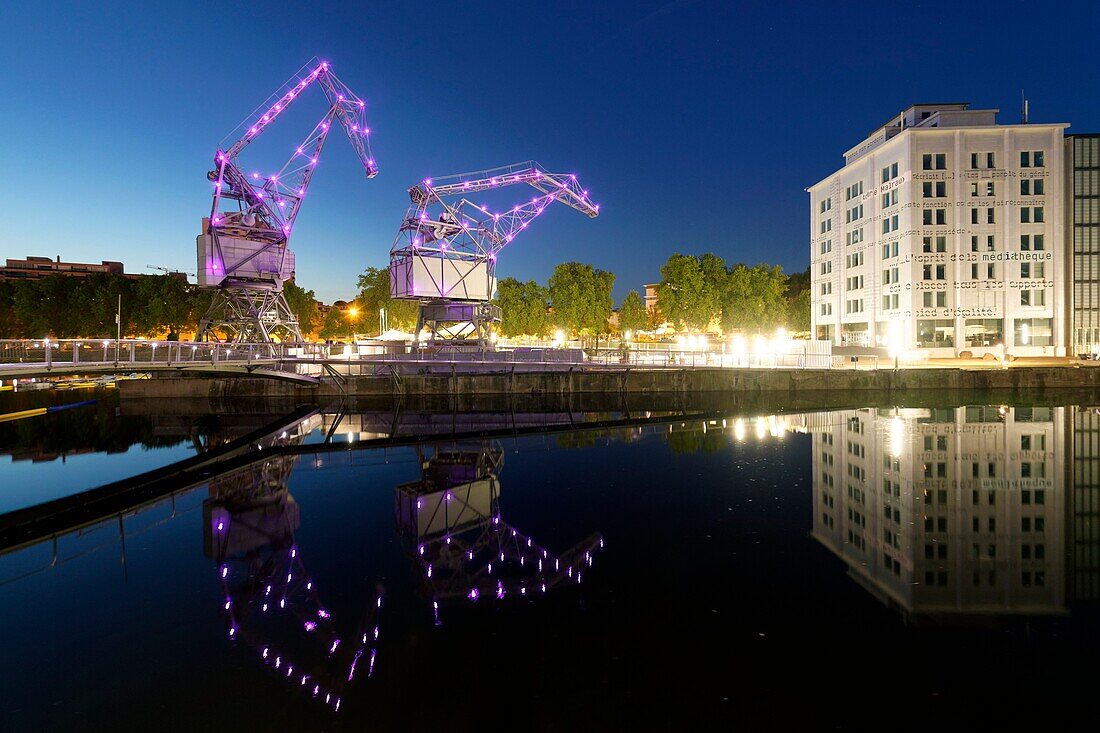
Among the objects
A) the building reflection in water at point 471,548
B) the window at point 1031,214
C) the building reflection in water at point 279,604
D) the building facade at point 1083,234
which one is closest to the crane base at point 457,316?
the building reflection in water at point 471,548

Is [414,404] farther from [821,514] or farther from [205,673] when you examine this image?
[205,673]

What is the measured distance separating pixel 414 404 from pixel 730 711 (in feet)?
111

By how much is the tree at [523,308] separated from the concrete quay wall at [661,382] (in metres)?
36.7

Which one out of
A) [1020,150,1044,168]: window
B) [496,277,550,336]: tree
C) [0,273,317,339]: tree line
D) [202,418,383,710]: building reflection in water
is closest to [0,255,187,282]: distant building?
[0,273,317,339]: tree line

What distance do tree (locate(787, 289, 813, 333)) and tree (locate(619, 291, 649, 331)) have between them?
20.1 metres

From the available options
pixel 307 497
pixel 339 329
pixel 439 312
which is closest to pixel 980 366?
pixel 439 312

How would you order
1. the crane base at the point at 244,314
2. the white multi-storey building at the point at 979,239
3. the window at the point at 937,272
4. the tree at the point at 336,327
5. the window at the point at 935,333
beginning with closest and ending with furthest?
the crane base at the point at 244,314 → the white multi-storey building at the point at 979,239 → the window at the point at 935,333 → the window at the point at 937,272 → the tree at the point at 336,327

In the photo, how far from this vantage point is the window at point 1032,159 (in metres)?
48.8

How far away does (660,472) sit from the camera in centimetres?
1820

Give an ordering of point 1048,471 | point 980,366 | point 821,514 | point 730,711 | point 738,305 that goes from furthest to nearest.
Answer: point 738,305, point 980,366, point 1048,471, point 821,514, point 730,711

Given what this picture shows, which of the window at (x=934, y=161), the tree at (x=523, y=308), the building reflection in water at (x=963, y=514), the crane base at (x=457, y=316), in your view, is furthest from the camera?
the tree at (x=523, y=308)

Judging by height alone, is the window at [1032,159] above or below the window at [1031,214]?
above

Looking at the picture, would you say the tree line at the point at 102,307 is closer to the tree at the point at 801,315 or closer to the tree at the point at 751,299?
the tree at the point at 751,299

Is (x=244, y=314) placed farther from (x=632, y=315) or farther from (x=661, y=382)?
(x=632, y=315)
